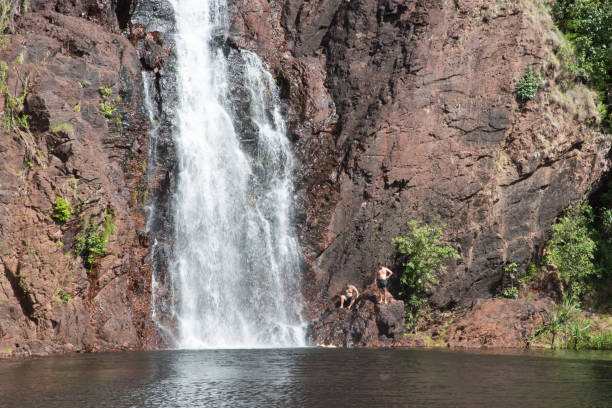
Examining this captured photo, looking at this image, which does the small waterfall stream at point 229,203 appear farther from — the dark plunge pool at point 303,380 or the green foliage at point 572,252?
the green foliage at point 572,252

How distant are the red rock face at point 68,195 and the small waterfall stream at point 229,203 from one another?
5.83 ft

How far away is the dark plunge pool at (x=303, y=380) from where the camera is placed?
10430mm

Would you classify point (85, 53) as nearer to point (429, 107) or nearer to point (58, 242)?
point (58, 242)

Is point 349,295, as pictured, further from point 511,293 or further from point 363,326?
point 511,293

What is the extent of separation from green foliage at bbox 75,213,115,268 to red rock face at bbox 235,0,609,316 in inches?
337

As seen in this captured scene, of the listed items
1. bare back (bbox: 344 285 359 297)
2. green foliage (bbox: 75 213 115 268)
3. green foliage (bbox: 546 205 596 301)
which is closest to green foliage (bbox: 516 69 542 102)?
green foliage (bbox: 546 205 596 301)

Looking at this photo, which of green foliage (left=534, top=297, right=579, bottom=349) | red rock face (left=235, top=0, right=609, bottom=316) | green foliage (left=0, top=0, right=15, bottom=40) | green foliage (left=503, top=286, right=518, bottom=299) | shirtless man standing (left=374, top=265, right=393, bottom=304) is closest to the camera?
green foliage (left=0, top=0, right=15, bottom=40)

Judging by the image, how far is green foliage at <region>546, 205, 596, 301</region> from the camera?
27.1m

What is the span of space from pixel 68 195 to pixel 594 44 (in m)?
23.8

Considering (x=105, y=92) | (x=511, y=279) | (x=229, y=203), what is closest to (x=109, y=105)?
(x=105, y=92)

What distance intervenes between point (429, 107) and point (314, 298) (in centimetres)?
928

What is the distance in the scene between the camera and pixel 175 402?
34.1ft

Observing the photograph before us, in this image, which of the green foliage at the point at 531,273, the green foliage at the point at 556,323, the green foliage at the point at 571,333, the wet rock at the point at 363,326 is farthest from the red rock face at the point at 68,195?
the green foliage at the point at 531,273

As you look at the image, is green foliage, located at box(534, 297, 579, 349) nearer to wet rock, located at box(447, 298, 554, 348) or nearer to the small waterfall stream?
wet rock, located at box(447, 298, 554, 348)
